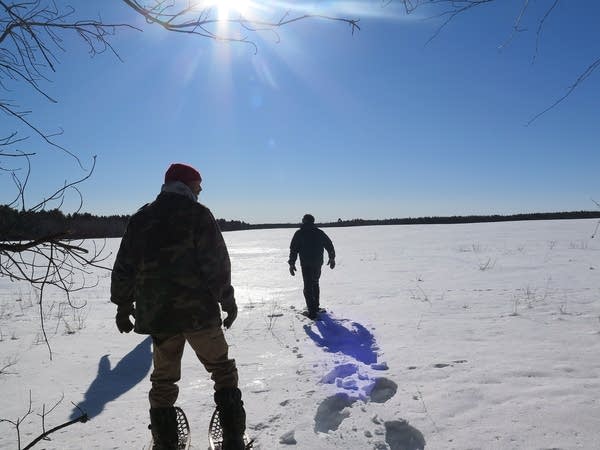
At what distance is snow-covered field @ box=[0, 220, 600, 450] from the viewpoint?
9.55 feet

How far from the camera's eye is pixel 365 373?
4.04 meters

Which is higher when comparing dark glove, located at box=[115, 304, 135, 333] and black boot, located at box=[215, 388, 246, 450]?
dark glove, located at box=[115, 304, 135, 333]

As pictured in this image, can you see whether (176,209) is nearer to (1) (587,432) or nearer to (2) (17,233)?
(2) (17,233)

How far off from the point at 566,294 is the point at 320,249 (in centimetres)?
444

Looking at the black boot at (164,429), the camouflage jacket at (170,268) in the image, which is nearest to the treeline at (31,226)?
the camouflage jacket at (170,268)

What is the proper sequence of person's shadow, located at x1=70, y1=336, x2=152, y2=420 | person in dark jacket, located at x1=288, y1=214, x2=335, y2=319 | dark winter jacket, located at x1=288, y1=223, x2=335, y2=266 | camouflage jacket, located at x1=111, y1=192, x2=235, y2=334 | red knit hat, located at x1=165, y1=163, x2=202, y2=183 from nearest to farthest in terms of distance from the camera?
camouflage jacket, located at x1=111, y1=192, x2=235, y2=334, red knit hat, located at x1=165, y1=163, x2=202, y2=183, person's shadow, located at x1=70, y1=336, x2=152, y2=420, person in dark jacket, located at x1=288, y1=214, x2=335, y2=319, dark winter jacket, located at x1=288, y1=223, x2=335, y2=266

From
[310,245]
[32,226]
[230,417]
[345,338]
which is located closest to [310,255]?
[310,245]

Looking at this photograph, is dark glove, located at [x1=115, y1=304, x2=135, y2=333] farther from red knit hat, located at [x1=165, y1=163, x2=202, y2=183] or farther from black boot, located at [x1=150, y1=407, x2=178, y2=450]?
red knit hat, located at [x1=165, y1=163, x2=202, y2=183]

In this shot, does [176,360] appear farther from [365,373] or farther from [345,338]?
[345,338]

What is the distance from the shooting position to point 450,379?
3693 millimetres

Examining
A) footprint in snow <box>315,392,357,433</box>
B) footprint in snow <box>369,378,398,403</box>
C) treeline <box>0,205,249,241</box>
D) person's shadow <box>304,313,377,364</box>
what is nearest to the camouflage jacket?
treeline <box>0,205,249,241</box>

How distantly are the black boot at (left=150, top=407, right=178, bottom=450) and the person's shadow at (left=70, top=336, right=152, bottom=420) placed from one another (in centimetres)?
109

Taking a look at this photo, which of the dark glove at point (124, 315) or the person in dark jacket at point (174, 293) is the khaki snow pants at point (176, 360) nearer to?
the person in dark jacket at point (174, 293)

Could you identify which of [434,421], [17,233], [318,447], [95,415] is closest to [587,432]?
[434,421]
